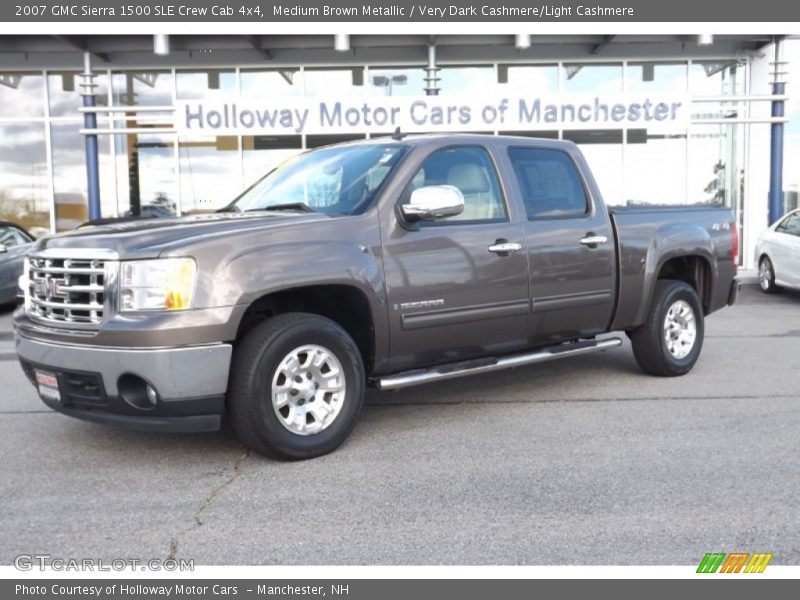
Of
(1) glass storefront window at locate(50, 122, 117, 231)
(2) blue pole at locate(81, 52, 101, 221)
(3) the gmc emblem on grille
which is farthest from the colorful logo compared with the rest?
(1) glass storefront window at locate(50, 122, 117, 231)

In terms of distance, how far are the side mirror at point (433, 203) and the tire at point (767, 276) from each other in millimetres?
9632

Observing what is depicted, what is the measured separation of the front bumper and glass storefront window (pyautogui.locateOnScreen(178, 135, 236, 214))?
13.4 m

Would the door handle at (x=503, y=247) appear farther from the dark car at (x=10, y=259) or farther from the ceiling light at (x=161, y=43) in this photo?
the ceiling light at (x=161, y=43)

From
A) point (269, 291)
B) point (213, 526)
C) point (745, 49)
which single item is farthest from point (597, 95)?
point (213, 526)

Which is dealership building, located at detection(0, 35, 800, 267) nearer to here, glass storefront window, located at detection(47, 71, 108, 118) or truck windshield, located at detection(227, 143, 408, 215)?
glass storefront window, located at detection(47, 71, 108, 118)

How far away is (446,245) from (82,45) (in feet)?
41.1

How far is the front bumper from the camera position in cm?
408

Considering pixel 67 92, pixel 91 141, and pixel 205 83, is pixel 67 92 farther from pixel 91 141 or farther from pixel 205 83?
pixel 91 141

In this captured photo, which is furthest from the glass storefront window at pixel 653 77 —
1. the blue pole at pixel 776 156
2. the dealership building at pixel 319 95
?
the blue pole at pixel 776 156

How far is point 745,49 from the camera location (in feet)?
54.3

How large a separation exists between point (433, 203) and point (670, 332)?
305 centimetres

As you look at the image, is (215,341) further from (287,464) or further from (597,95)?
(597,95)

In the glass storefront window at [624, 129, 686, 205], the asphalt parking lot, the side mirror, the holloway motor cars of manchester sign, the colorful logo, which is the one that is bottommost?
the colorful logo

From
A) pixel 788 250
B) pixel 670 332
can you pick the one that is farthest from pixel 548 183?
pixel 788 250
